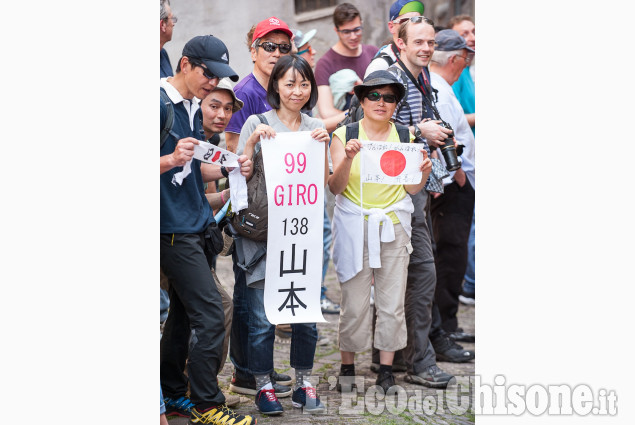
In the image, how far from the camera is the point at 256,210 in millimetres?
4707

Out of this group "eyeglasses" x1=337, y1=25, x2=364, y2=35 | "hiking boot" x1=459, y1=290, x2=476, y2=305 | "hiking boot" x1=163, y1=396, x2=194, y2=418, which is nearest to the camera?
"hiking boot" x1=163, y1=396, x2=194, y2=418

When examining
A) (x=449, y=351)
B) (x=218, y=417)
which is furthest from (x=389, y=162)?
(x=449, y=351)

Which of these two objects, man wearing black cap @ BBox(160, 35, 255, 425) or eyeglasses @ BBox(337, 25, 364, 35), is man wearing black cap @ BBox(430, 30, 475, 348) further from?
man wearing black cap @ BBox(160, 35, 255, 425)

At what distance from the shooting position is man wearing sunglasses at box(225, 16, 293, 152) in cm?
520

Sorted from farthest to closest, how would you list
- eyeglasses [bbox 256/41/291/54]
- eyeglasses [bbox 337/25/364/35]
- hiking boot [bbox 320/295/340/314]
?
1. hiking boot [bbox 320/295/340/314]
2. eyeglasses [bbox 337/25/364/35]
3. eyeglasses [bbox 256/41/291/54]

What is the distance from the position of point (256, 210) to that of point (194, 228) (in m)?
0.39

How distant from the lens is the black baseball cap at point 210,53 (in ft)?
14.4

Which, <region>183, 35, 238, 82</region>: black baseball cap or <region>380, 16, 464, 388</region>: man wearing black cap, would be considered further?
<region>380, 16, 464, 388</region>: man wearing black cap

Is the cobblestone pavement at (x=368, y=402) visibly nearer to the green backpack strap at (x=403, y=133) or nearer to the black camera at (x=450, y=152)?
the green backpack strap at (x=403, y=133)

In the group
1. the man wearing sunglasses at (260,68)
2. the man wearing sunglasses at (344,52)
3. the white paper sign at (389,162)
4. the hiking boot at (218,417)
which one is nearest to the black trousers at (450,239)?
the man wearing sunglasses at (344,52)

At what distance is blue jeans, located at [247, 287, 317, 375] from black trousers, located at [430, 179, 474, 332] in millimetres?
1813

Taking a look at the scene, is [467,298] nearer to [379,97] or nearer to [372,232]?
[372,232]

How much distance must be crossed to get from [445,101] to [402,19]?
24.3 inches

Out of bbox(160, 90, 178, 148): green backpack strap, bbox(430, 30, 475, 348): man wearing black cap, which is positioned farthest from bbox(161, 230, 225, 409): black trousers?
bbox(430, 30, 475, 348): man wearing black cap
